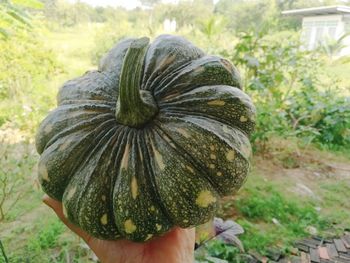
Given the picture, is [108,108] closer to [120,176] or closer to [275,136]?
[120,176]

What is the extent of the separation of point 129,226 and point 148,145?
0.28m

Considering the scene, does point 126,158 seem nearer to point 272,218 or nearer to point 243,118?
point 243,118

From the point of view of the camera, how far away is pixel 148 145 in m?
1.16

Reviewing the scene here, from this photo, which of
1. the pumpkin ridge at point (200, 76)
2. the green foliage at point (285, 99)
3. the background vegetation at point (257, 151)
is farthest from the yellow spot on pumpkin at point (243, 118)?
the green foliage at point (285, 99)

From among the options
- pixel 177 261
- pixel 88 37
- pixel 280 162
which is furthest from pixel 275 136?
pixel 88 37

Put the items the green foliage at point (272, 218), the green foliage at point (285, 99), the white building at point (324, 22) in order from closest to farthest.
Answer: the green foliage at point (272, 218) < the green foliage at point (285, 99) < the white building at point (324, 22)

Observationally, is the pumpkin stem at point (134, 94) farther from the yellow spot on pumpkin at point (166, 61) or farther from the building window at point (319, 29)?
the building window at point (319, 29)

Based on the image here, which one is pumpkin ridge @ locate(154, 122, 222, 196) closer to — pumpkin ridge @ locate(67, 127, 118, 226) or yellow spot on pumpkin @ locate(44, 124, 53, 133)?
pumpkin ridge @ locate(67, 127, 118, 226)

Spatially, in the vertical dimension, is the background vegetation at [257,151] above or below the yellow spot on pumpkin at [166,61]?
below

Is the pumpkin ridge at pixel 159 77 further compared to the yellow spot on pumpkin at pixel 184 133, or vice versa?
the pumpkin ridge at pixel 159 77

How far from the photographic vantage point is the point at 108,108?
124 cm

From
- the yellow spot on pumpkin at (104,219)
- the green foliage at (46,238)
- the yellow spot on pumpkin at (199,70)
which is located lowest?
the green foliage at (46,238)

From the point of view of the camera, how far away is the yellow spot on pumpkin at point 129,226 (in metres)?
1.10

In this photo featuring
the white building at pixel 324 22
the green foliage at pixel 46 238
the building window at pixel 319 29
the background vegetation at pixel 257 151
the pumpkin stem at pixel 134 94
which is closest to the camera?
the pumpkin stem at pixel 134 94
